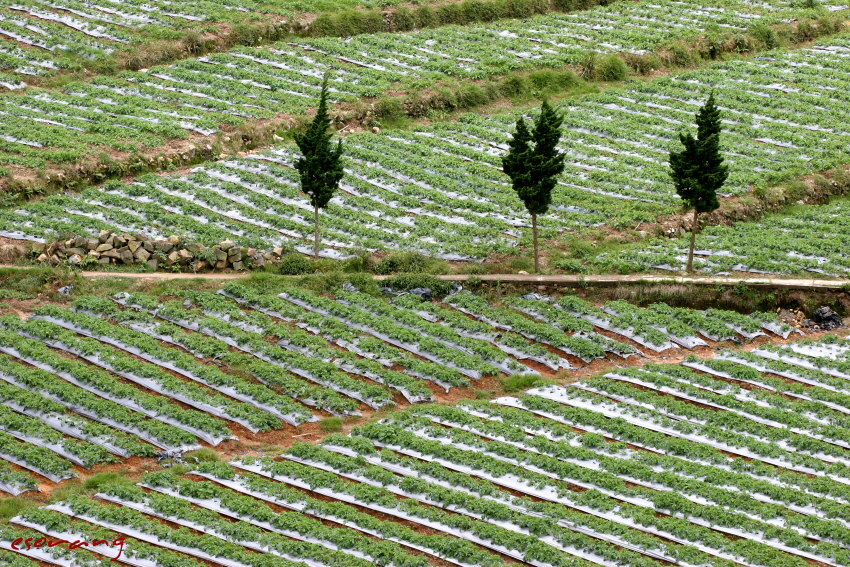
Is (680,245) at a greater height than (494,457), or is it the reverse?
(680,245)

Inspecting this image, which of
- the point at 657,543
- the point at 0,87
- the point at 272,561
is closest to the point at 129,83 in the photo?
the point at 0,87

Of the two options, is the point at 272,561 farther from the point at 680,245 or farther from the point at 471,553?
the point at 680,245

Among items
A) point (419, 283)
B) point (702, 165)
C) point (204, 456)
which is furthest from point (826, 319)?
point (204, 456)

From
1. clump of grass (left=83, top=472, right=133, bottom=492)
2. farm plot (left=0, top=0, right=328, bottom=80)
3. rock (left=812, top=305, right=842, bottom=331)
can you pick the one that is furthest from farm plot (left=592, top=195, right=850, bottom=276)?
farm plot (left=0, top=0, right=328, bottom=80)

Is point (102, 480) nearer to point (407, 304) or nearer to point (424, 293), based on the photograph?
point (407, 304)

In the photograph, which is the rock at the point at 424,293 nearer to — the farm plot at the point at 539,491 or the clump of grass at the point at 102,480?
the farm plot at the point at 539,491

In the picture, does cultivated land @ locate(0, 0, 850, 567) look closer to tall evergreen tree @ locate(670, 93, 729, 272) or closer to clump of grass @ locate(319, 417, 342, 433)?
clump of grass @ locate(319, 417, 342, 433)
